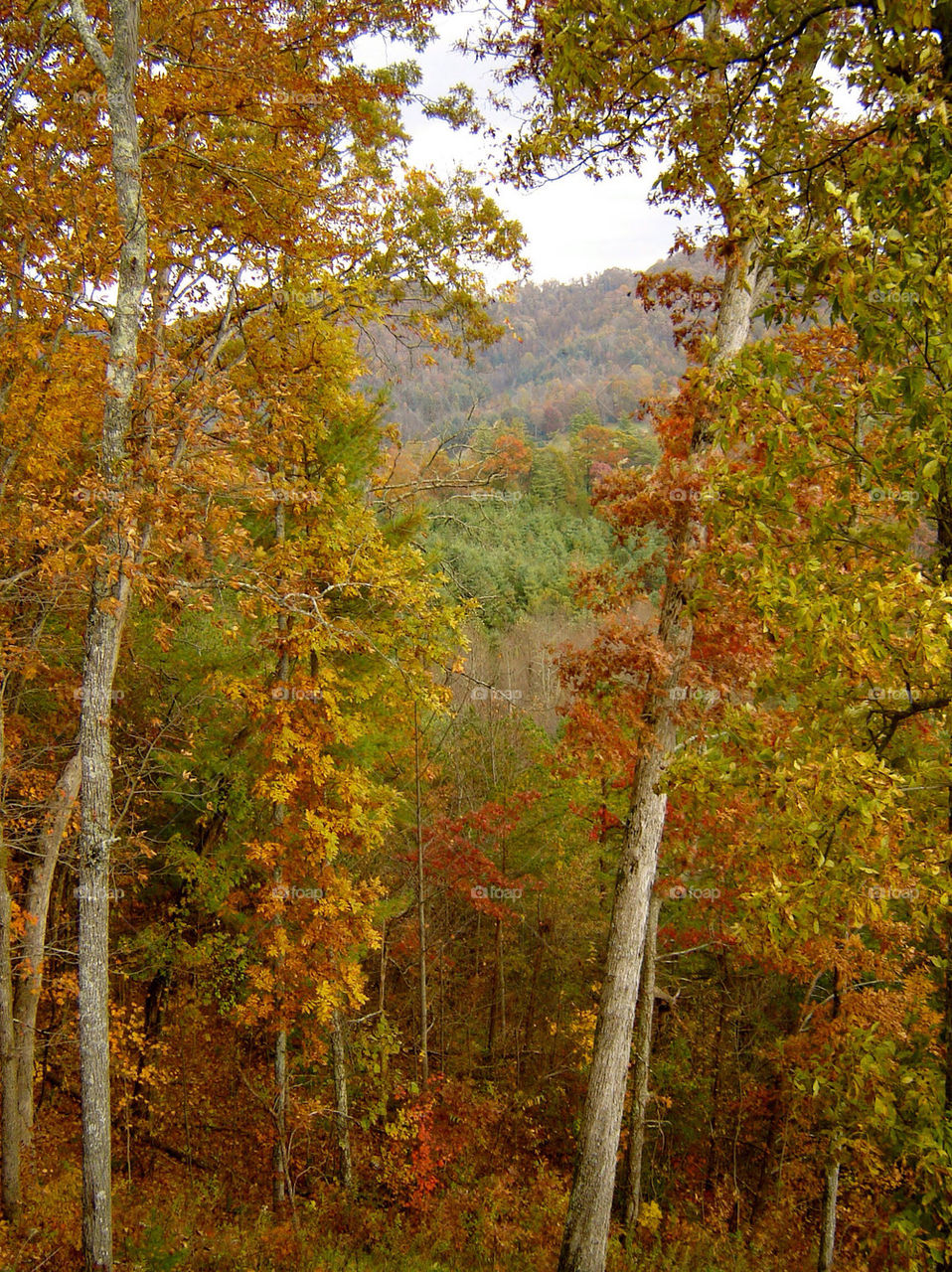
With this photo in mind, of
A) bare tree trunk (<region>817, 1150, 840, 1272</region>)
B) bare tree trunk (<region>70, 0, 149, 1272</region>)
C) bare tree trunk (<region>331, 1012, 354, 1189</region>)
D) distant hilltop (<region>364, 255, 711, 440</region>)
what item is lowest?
bare tree trunk (<region>817, 1150, 840, 1272</region>)

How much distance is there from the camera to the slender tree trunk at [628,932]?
589cm

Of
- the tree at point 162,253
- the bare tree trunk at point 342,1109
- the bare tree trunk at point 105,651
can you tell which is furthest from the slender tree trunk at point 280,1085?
the bare tree trunk at point 105,651

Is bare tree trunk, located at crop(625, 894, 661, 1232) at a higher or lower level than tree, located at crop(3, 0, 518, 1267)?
lower

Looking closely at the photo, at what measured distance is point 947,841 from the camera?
10.5 feet

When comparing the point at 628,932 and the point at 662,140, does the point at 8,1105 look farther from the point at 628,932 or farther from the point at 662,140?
the point at 662,140

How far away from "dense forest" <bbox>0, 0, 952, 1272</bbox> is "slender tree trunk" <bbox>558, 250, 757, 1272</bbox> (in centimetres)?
4

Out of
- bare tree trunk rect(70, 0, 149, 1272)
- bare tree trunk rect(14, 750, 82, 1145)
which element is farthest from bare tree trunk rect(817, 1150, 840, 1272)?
bare tree trunk rect(14, 750, 82, 1145)

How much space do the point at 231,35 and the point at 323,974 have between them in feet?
32.0

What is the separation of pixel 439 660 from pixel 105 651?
2950 millimetres

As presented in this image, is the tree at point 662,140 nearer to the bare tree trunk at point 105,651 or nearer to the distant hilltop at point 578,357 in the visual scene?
the bare tree trunk at point 105,651

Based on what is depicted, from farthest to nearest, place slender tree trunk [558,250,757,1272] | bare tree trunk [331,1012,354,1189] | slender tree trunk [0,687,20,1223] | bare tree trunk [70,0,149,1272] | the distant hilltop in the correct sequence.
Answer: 1. the distant hilltop
2. bare tree trunk [331,1012,354,1189]
3. slender tree trunk [0,687,20,1223]
4. slender tree trunk [558,250,757,1272]
5. bare tree trunk [70,0,149,1272]

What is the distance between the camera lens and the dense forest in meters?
3.49

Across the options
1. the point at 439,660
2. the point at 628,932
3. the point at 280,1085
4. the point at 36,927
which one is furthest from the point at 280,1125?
the point at 439,660

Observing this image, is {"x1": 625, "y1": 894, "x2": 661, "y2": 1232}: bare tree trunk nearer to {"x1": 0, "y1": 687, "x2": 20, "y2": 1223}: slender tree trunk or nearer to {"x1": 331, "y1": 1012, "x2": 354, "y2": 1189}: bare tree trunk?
{"x1": 331, "y1": 1012, "x2": 354, "y2": 1189}: bare tree trunk
